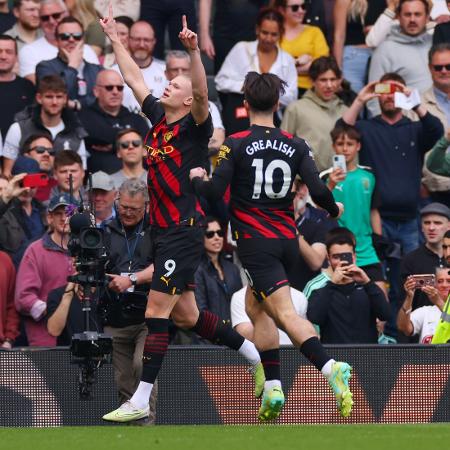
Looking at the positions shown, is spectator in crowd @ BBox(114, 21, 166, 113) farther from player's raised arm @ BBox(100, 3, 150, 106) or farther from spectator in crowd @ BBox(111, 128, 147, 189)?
player's raised arm @ BBox(100, 3, 150, 106)

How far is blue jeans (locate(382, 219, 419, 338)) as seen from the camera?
588 inches

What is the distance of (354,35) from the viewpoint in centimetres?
1752

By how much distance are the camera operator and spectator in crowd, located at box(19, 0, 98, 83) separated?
4.49 metres

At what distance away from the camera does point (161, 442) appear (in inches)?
349

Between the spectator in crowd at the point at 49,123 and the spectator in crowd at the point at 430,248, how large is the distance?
3527 millimetres

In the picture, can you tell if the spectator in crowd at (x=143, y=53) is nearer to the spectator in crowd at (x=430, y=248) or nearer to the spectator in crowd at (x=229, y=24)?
the spectator in crowd at (x=229, y=24)

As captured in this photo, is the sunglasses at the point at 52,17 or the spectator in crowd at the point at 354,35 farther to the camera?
the spectator in crowd at the point at 354,35

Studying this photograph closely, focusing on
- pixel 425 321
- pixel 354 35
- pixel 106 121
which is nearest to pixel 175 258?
pixel 425 321

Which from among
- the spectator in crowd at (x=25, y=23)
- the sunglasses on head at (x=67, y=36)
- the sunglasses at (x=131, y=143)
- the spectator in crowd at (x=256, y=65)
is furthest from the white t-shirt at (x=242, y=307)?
the spectator in crowd at (x=25, y=23)

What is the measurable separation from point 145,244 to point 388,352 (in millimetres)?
2380

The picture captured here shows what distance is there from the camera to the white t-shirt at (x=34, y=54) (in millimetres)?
16109

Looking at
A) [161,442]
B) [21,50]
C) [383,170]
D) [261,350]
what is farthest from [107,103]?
[161,442]

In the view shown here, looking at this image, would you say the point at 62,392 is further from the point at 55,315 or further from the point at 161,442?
the point at 161,442

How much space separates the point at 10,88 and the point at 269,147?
6.04 m
